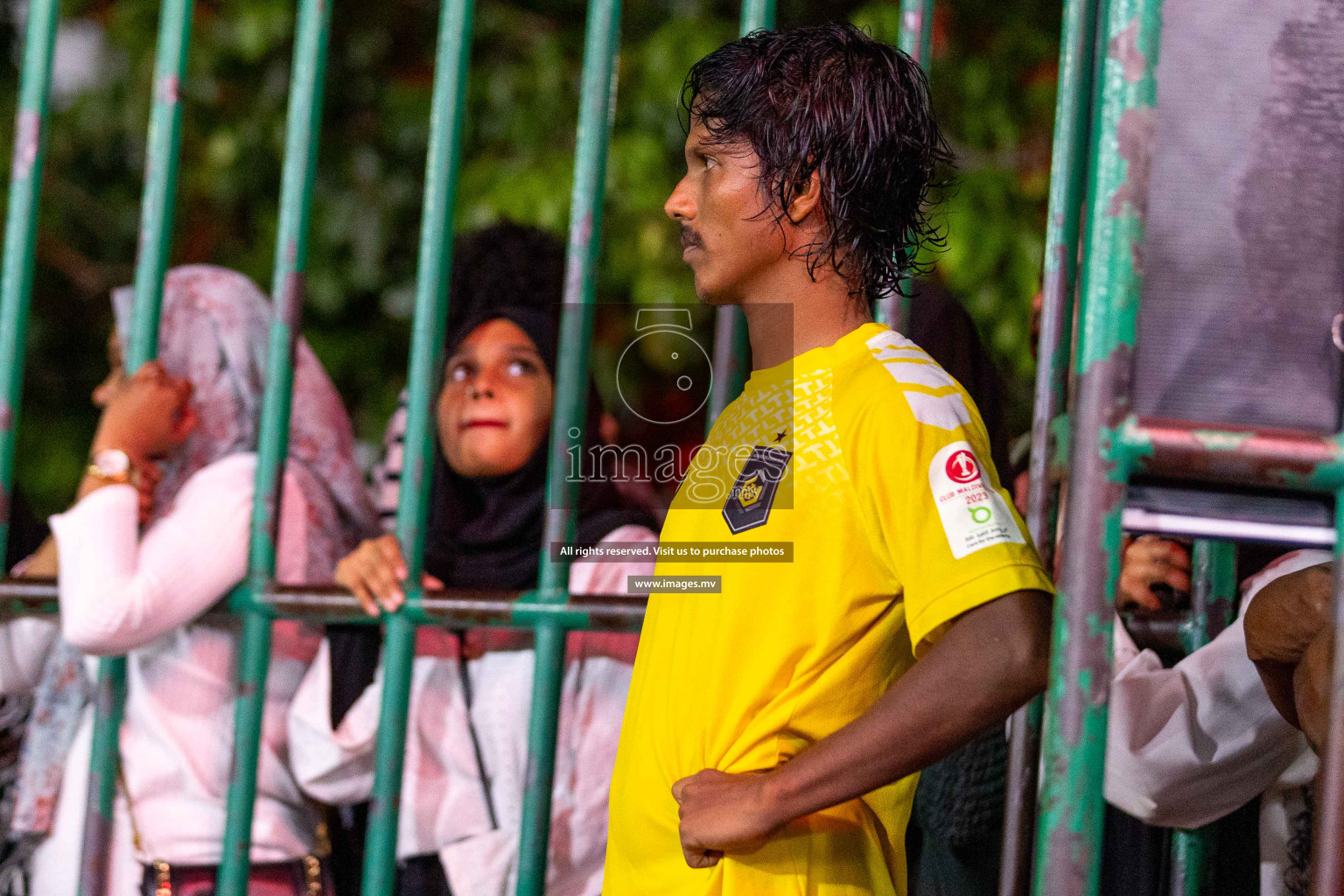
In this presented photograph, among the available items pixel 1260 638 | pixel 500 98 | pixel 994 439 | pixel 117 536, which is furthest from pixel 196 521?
pixel 500 98

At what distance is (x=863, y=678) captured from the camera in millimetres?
1094

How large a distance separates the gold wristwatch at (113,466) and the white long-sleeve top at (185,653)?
0.03 metres

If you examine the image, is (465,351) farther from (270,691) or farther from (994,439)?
(994,439)

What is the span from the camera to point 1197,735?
4.58 ft

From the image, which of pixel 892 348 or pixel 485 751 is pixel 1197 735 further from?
pixel 485 751

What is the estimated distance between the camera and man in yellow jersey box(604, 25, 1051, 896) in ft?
3.28

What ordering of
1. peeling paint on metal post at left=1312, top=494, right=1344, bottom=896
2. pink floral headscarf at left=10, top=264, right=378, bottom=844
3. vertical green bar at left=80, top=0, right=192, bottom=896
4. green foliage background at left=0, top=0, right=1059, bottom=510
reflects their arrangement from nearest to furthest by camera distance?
peeling paint on metal post at left=1312, top=494, right=1344, bottom=896
vertical green bar at left=80, top=0, right=192, bottom=896
pink floral headscarf at left=10, top=264, right=378, bottom=844
green foliage background at left=0, top=0, right=1059, bottom=510

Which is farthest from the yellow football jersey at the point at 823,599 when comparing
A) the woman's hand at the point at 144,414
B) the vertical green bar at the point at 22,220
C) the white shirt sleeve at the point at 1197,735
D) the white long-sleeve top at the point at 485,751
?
the vertical green bar at the point at 22,220

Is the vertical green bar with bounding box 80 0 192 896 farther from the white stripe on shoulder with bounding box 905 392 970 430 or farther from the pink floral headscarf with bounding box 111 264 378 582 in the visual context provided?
the white stripe on shoulder with bounding box 905 392 970 430

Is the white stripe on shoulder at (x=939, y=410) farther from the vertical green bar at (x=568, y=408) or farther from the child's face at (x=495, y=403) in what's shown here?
the child's face at (x=495, y=403)

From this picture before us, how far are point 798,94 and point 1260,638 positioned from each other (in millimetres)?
564

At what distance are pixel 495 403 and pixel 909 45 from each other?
0.88m

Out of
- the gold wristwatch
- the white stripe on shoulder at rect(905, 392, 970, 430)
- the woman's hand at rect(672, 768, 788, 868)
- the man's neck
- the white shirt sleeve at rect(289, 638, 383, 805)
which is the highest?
the man's neck

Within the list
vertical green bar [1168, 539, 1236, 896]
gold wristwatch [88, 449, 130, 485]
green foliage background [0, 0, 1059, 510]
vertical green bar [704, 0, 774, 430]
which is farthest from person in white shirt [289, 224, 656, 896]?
green foliage background [0, 0, 1059, 510]
